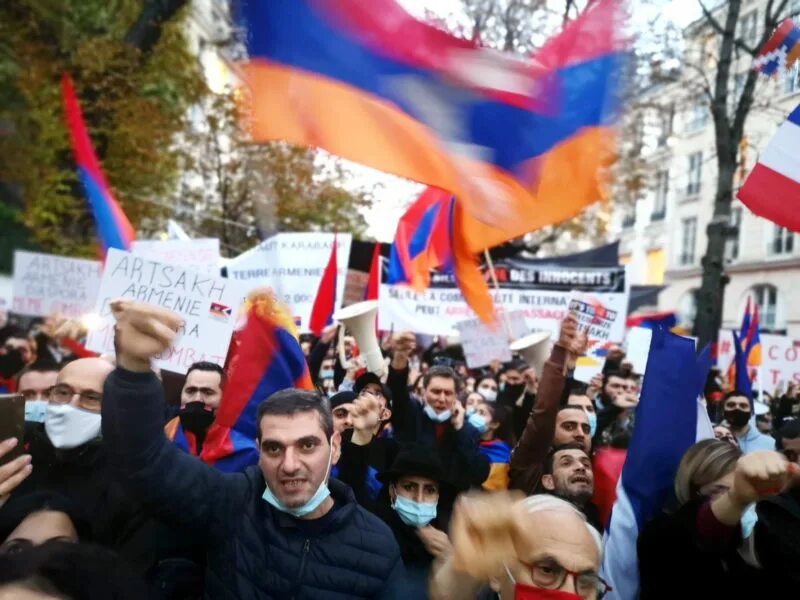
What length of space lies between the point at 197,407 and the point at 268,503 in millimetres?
1513

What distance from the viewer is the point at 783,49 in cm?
477

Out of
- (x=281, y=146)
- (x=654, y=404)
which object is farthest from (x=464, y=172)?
(x=281, y=146)

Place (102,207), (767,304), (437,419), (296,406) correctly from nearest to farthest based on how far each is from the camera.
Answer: (296,406) < (437,419) < (102,207) < (767,304)

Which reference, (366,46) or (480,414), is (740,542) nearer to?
(366,46)

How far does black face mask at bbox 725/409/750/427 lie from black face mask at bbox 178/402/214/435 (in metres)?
3.94

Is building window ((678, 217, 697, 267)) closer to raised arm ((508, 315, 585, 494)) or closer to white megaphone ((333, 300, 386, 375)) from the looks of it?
white megaphone ((333, 300, 386, 375))

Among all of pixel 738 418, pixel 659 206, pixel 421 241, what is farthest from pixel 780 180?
pixel 659 206

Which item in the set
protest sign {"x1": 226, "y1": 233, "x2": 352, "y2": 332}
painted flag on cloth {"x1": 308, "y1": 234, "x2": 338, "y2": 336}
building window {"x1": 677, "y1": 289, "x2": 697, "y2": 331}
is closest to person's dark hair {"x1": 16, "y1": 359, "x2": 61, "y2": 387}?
painted flag on cloth {"x1": 308, "y1": 234, "x2": 338, "y2": 336}

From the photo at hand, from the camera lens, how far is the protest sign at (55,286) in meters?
8.65

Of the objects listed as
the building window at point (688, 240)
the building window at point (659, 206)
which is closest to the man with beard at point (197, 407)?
the building window at point (688, 240)

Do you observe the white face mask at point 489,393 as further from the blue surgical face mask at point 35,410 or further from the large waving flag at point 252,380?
the blue surgical face mask at point 35,410

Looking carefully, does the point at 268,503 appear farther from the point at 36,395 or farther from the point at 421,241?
the point at 421,241

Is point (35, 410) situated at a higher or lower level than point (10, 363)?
higher

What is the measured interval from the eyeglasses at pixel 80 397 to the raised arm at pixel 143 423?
94cm
